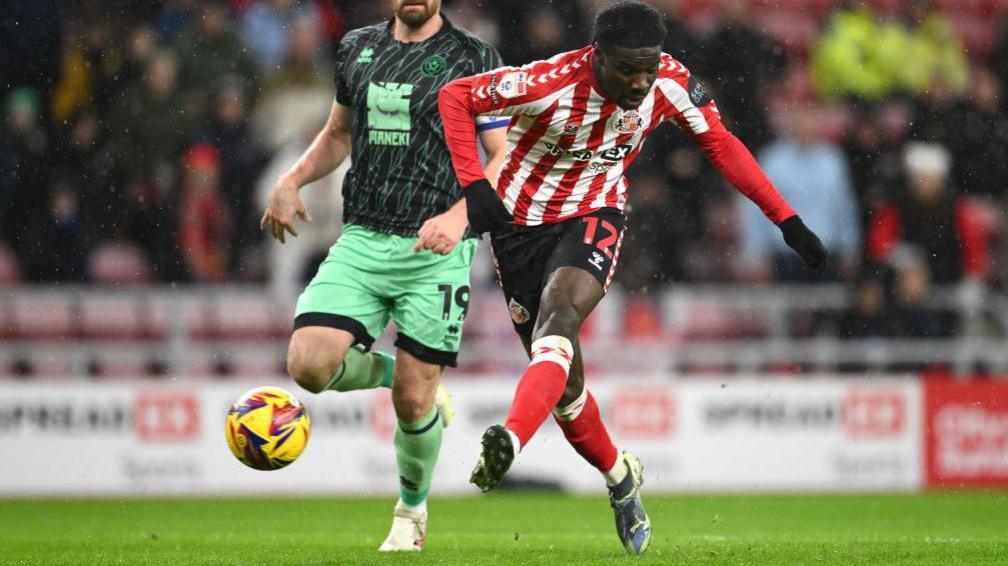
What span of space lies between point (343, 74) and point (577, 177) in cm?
125

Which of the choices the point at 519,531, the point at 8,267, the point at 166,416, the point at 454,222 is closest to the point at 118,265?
the point at 8,267

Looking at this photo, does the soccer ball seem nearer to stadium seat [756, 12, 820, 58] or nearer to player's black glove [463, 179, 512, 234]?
player's black glove [463, 179, 512, 234]

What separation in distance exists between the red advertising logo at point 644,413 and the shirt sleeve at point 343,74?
5.56 m

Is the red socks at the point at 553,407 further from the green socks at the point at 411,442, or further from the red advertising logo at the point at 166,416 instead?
the red advertising logo at the point at 166,416

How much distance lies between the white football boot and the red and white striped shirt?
1.47 m

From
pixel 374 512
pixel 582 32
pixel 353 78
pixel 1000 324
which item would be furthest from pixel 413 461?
pixel 1000 324

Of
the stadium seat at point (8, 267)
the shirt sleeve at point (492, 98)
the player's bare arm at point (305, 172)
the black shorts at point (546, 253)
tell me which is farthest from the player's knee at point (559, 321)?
the stadium seat at point (8, 267)

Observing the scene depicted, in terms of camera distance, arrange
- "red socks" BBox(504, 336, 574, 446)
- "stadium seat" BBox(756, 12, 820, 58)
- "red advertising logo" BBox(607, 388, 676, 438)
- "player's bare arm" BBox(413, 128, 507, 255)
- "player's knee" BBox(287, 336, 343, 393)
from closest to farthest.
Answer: "red socks" BBox(504, 336, 574, 446)
"player's bare arm" BBox(413, 128, 507, 255)
"player's knee" BBox(287, 336, 343, 393)
"red advertising logo" BBox(607, 388, 676, 438)
"stadium seat" BBox(756, 12, 820, 58)

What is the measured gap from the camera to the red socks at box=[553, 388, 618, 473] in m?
6.50

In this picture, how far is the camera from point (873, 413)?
12312mm

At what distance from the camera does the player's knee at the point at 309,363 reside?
259 inches

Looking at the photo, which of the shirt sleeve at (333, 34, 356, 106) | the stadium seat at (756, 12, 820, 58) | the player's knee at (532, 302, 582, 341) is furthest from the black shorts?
the stadium seat at (756, 12, 820, 58)

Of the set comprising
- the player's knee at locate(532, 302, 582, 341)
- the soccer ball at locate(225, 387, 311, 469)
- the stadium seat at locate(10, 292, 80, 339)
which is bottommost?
the stadium seat at locate(10, 292, 80, 339)

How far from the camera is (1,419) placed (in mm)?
11516
